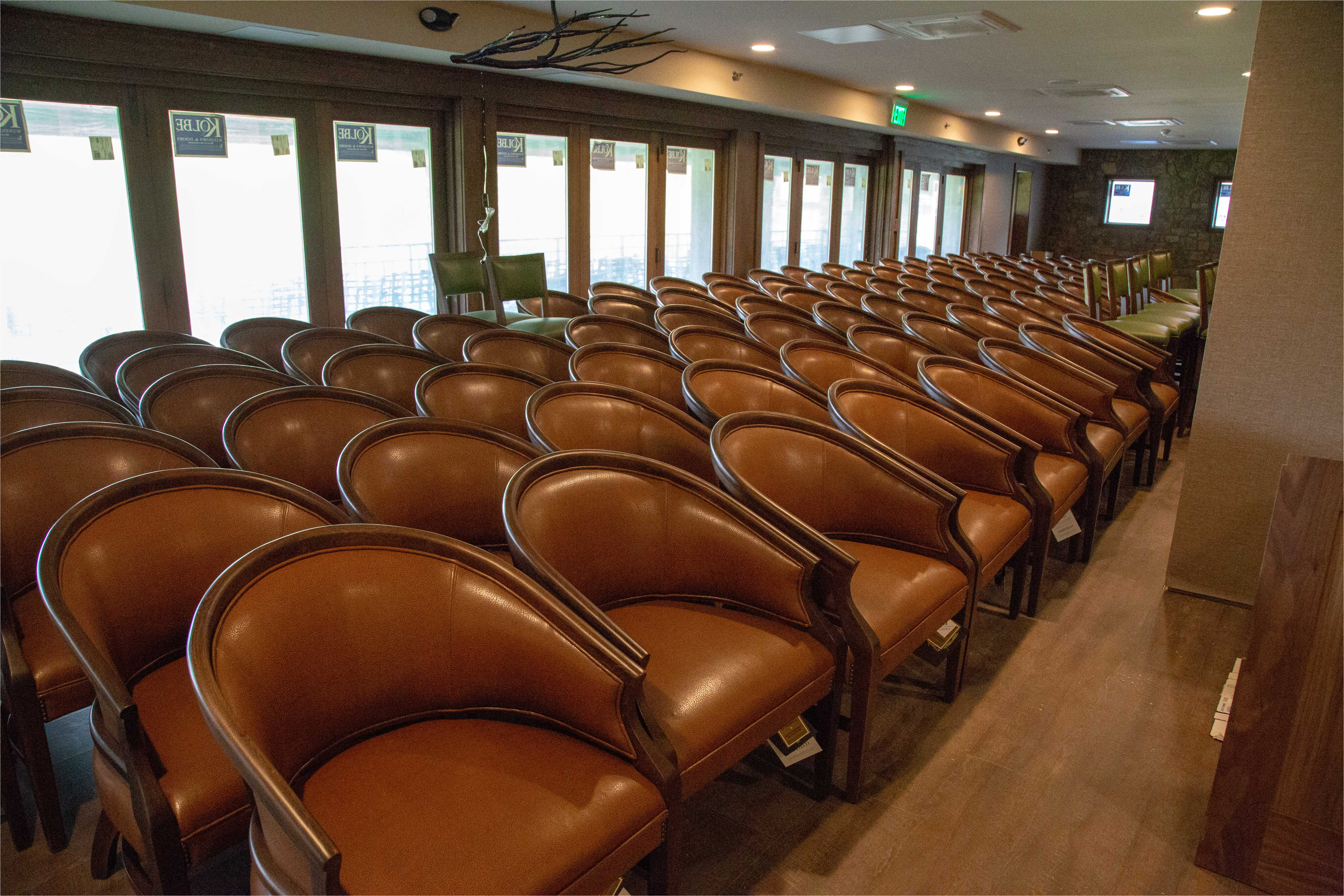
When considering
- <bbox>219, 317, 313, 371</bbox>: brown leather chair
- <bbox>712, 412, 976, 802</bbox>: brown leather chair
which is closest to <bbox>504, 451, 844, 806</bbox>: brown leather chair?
<bbox>712, 412, 976, 802</bbox>: brown leather chair

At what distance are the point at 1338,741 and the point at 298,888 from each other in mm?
1733

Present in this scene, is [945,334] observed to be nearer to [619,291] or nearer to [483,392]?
[619,291]

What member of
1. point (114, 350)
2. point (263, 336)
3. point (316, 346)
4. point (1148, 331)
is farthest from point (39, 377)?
point (1148, 331)

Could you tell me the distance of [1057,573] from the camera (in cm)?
321

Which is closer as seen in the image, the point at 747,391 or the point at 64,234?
the point at 747,391

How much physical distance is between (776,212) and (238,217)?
19.9 feet

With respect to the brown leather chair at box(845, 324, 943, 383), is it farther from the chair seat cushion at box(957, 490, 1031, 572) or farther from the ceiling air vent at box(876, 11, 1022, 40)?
the ceiling air vent at box(876, 11, 1022, 40)

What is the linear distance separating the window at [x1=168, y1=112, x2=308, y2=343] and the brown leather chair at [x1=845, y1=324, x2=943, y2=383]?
11.5ft

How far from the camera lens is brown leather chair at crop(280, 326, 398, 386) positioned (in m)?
3.13

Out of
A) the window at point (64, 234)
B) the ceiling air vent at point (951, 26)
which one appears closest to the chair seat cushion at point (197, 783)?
the window at point (64, 234)

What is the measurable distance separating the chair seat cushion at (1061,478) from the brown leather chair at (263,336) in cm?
295

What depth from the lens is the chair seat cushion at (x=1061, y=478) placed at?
9.00 ft

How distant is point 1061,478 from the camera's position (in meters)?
2.83

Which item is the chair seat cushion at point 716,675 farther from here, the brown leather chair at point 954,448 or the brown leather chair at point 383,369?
the brown leather chair at point 383,369
